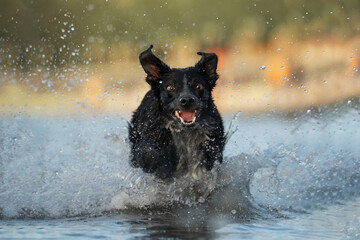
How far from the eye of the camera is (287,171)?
285 inches

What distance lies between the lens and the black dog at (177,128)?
670cm

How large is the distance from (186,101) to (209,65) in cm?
67

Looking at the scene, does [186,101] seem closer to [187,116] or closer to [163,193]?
[187,116]

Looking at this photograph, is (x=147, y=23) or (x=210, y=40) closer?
(x=147, y=23)

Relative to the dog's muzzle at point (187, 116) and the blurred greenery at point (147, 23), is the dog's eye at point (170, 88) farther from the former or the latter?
the blurred greenery at point (147, 23)

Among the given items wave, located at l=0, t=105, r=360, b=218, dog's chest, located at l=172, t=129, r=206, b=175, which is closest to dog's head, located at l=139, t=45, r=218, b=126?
dog's chest, located at l=172, t=129, r=206, b=175

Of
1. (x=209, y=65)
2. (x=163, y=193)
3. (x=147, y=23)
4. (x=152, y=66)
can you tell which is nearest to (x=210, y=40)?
(x=147, y=23)

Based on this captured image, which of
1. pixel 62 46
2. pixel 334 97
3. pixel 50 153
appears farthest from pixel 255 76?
pixel 50 153

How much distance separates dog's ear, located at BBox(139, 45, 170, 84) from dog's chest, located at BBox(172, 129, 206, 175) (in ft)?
1.98

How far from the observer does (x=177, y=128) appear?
6.81 metres

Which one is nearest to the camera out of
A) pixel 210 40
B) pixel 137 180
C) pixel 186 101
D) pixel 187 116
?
pixel 186 101

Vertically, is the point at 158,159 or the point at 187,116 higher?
the point at 187,116

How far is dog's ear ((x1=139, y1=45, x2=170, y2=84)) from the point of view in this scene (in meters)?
6.68

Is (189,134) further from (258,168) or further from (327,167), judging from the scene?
→ (327,167)
